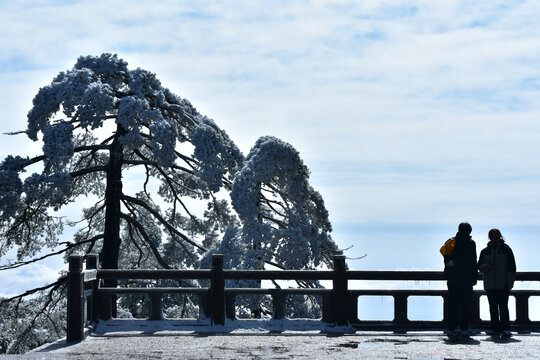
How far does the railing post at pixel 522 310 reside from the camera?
15.0 m

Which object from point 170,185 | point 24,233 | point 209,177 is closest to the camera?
point 209,177

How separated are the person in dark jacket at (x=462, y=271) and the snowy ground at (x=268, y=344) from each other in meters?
0.64

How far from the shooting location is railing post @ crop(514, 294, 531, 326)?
1495 cm

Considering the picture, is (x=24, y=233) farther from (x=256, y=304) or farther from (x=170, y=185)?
(x=256, y=304)

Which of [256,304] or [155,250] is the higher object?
[155,250]

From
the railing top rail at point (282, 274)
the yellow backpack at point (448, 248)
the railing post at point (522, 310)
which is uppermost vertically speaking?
the yellow backpack at point (448, 248)

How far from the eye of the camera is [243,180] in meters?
23.0

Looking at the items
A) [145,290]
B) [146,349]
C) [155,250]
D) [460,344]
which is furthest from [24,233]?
[460,344]

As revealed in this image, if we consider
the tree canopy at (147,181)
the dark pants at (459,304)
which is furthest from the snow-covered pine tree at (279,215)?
the dark pants at (459,304)

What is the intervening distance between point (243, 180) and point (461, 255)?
1016 cm

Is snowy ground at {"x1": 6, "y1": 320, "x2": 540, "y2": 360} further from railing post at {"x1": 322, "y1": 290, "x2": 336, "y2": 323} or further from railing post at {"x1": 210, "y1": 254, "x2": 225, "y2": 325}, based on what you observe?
railing post at {"x1": 210, "y1": 254, "x2": 225, "y2": 325}

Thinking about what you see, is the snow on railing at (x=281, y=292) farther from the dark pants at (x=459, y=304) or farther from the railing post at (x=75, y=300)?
the railing post at (x=75, y=300)

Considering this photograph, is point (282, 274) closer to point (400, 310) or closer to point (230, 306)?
point (230, 306)

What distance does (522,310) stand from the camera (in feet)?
49.1
